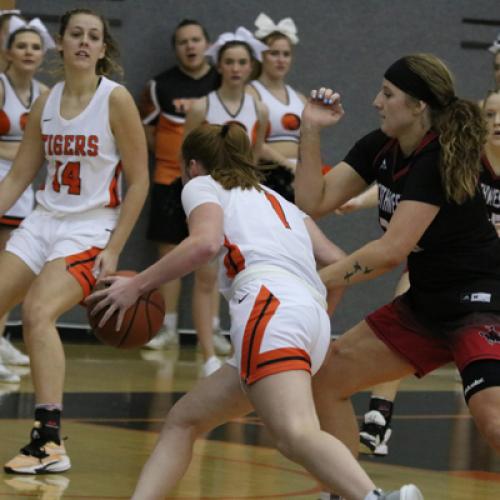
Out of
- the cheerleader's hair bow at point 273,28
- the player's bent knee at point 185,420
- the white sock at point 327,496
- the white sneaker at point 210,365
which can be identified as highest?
the cheerleader's hair bow at point 273,28

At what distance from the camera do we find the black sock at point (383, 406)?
6.80 m

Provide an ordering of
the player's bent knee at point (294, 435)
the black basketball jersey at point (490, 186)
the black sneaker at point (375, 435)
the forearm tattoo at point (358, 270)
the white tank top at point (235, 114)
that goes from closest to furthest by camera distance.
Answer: the player's bent knee at point (294, 435) < the forearm tattoo at point (358, 270) < the black basketball jersey at point (490, 186) < the black sneaker at point (375, 435) < the white tank top at point (235, 114)

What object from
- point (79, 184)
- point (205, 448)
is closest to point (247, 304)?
point (79, 184)

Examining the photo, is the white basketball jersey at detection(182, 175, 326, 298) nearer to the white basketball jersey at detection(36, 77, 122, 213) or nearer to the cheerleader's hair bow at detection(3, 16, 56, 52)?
the white basketball jersey at detection(36, 77, 122, 213)

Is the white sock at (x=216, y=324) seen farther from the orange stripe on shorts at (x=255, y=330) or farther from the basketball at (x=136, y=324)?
the orange stripe on shorts at (x=255, y=330)

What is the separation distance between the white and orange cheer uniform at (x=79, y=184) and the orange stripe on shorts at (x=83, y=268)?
0.03 m

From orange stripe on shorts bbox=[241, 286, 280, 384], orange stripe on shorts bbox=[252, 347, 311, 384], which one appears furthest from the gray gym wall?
orange stripe on shorts bbox=[252, 347, 311, 384]

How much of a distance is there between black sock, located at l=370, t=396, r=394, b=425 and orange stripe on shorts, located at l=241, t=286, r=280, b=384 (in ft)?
7.76

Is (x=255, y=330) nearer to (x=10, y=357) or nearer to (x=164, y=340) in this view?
(x=10, y=357)

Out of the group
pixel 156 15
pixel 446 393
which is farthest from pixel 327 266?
pixel 156 15

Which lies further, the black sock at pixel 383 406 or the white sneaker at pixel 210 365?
the white sneaker at pixel 210 365

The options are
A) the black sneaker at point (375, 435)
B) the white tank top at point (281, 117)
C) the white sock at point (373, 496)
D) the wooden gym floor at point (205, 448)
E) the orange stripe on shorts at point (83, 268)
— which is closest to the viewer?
the white sock at point (373, 496)

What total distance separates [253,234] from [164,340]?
618 cm

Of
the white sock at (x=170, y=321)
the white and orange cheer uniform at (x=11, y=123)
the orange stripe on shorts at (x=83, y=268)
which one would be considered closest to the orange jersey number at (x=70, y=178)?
the orange stripe on shorts at (x=83, y=268)
